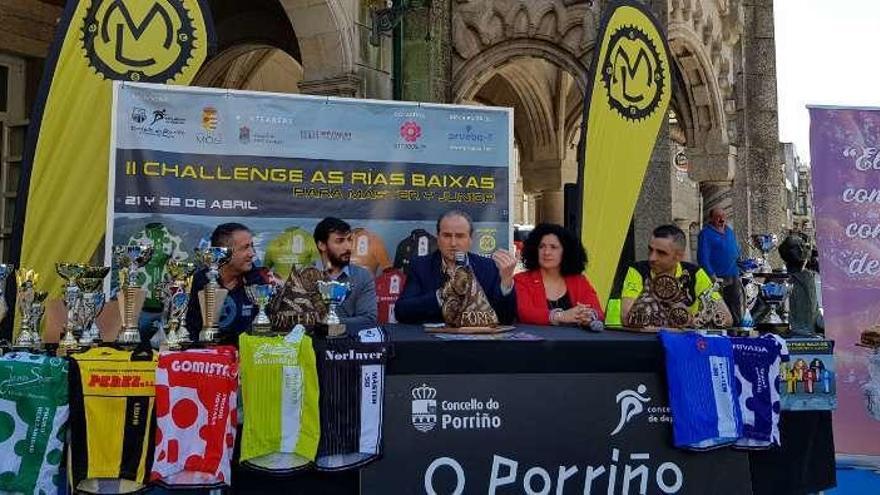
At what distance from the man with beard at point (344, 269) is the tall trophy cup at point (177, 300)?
35.5 inches

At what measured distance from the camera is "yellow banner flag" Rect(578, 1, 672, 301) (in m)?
6.13

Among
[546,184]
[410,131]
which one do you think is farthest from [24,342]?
[546,184]

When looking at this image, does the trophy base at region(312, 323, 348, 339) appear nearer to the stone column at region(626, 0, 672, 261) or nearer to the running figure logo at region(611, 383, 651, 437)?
the running figure logo at region(611, 383, 651, 437)

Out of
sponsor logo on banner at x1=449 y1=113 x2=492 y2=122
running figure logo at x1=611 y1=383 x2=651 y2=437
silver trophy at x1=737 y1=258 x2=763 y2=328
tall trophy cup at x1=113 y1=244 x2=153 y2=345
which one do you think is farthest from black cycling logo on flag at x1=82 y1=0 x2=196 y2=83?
silver trophy at x1=737 y1=258 x2=763 y2=328

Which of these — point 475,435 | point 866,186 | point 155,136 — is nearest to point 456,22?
point 155,136

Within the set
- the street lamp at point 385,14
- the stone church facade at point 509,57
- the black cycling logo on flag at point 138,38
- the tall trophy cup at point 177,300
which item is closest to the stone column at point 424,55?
the stone church facade at point 509,57

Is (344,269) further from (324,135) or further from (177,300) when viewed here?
(324,135)

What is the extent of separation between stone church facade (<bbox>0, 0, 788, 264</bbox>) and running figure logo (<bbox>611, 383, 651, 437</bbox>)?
5.26 metres

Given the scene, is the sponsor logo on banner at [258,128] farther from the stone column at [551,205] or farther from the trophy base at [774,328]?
the stone column at [551,205]

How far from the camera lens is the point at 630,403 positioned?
303cm

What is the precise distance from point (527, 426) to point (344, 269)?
1.43 meters

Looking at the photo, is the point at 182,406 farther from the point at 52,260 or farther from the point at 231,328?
A: the point at 52,260

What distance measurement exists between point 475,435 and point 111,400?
1376 mm

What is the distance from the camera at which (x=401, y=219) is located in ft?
17.8
